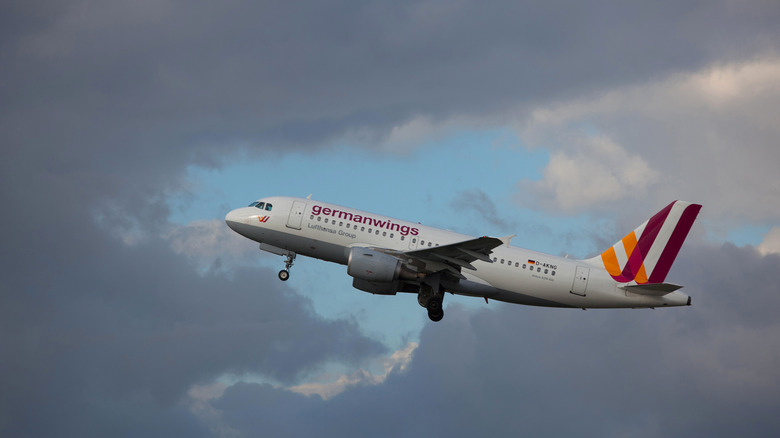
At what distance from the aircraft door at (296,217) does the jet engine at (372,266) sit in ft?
13.0

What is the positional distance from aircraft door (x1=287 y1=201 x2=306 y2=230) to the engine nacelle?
159 inches

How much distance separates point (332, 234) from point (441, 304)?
7.15m

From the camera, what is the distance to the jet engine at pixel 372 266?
45.3 m

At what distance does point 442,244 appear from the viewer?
155ft

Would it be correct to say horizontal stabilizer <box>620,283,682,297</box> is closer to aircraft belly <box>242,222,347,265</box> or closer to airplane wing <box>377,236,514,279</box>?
airplane wing <box>377,236,514,279</box>

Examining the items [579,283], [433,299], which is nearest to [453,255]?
[433,299]

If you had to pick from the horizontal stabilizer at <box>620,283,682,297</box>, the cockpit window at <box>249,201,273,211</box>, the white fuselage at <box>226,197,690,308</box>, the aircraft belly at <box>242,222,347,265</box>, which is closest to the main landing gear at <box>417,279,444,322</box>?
the white fuselage at <box>226,197,690,308</box>

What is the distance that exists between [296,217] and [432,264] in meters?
8.01

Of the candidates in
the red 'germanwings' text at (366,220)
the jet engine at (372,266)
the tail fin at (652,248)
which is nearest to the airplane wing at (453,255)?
the jet engine at (372,266)

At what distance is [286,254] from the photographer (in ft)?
160

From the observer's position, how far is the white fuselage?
47750 mm

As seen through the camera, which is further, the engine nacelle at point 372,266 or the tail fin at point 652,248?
the tail fin at point 652,248

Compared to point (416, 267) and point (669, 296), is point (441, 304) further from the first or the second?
point (669, 296)

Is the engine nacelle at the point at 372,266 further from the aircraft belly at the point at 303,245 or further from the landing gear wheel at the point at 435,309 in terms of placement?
the landing gear wheel at the point at 435,309
